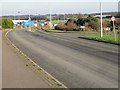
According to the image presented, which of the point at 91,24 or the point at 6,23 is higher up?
the point at 91,24

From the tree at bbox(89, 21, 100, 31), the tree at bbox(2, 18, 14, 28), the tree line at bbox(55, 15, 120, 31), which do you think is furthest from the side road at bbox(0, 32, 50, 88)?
the tree at bbox(2, 18, 14, 28)

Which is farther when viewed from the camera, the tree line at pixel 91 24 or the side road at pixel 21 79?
the tree line at pixel 91 24

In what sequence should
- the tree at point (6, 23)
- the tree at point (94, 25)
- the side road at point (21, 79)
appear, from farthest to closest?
the tree at point (6, 23), the tree at point (94, 25), the side road at point (21, 79)

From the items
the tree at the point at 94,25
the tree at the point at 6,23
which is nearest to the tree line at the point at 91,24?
the tree at the point at 94,25

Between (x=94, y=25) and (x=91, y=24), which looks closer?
(x=94, y=25)

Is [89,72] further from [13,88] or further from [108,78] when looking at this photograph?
[13,88]

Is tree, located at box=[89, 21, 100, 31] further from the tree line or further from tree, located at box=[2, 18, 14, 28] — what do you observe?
tree, located at box=[2, 18, 14, 28]

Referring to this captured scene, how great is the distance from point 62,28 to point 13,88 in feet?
273

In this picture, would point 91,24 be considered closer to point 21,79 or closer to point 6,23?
point 6,23

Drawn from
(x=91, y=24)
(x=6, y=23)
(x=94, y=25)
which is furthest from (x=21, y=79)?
(x=6, y=23)

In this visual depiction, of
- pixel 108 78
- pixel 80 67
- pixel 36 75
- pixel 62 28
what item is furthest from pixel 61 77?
pixel 62 28

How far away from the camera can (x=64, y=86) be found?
38.2 feet

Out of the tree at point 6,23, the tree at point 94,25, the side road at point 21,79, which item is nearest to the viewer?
the side road at point 21,79

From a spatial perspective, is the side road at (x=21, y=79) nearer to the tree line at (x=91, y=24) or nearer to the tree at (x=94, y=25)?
the tree line at (x=91, y=24)
